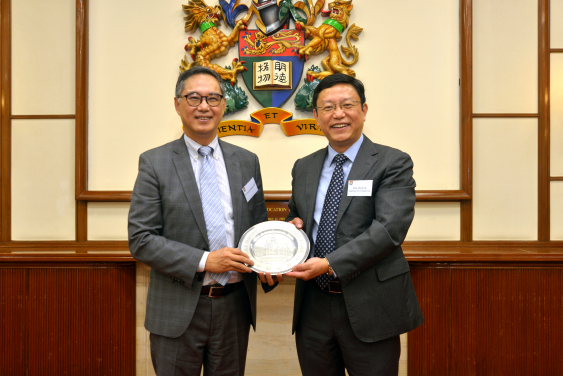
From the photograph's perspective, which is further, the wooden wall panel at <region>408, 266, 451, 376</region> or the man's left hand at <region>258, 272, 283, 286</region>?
the wooden wall panel at <region>408, 266, 451, 376</region>

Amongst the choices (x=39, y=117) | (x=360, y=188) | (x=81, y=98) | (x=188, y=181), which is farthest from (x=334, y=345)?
(x=39, y=117)

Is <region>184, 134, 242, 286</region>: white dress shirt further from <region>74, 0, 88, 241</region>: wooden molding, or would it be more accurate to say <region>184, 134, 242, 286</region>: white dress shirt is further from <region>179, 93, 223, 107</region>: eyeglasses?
<region>74, 0, 88, 241</region>: wooden molding

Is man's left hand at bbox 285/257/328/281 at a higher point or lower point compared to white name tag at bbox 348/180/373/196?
lower

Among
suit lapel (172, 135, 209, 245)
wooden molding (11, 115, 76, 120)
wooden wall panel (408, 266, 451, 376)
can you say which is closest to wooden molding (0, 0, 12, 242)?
wooden molding (11, 115, 76, 120)

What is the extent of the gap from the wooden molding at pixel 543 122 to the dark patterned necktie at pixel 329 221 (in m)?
1.95

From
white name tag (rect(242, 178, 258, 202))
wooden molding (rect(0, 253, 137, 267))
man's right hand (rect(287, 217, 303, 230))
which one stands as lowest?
wooden molding (rect(0, 253, 137, 267))

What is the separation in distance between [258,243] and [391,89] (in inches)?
69.1

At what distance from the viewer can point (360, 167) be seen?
1.53 meters

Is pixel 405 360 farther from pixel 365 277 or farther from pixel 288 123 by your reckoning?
pixel 288 123

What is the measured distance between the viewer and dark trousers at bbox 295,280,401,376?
1488 millimetres

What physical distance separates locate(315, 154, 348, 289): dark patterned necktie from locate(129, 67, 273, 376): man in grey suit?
0.34m

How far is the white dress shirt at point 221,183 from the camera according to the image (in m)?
1.56

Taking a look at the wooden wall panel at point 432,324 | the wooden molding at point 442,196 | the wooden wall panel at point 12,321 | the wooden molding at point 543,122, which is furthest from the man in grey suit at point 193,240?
the wooden molding at point 543,122

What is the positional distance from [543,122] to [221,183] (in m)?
2.46
